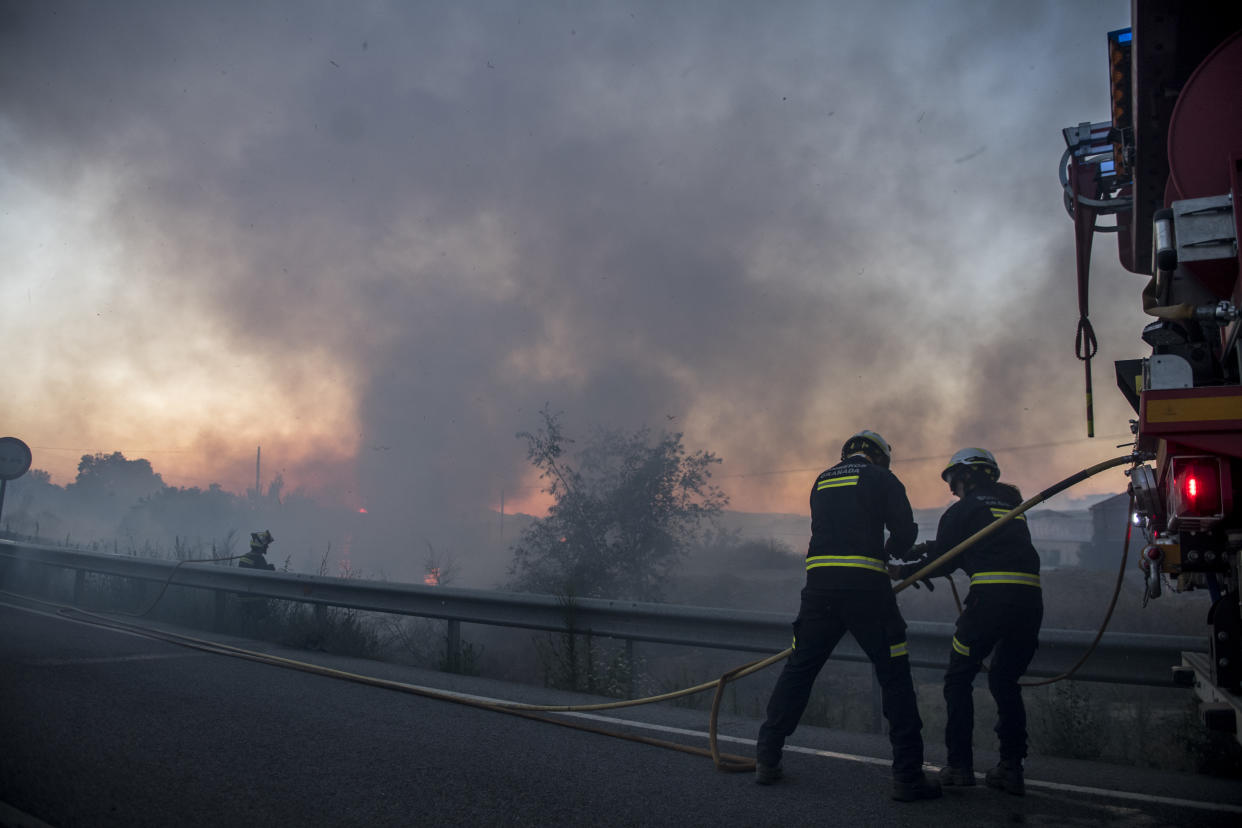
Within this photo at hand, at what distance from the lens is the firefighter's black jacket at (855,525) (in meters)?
3.71

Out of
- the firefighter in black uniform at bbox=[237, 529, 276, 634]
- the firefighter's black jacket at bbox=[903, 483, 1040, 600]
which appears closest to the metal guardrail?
the firefighter in black uniform at bbox=[237, 529, 276, 634]

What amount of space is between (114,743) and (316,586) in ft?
15.4

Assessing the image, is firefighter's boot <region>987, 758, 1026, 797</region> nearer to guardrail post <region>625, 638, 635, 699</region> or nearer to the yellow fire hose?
the yellow fire hose

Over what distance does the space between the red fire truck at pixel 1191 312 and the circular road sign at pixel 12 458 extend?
50.4 feet

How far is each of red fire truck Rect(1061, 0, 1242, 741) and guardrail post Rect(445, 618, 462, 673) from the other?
567 cm

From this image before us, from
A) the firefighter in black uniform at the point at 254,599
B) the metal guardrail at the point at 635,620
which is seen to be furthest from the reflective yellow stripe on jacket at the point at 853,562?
the firefighter in black uniform at the point at 254,599

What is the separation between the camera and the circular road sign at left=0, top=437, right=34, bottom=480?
1236 centimetres

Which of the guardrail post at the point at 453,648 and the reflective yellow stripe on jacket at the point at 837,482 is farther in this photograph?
the guardrail post at the point at 453,648

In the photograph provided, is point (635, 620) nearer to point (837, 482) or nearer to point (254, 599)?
point (837, 482)

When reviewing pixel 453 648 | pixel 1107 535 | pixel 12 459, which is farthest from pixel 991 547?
pixel 1107 535

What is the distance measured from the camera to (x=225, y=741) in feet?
12.6

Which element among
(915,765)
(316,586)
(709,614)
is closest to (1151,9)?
(915,765)

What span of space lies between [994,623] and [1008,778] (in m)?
0.73

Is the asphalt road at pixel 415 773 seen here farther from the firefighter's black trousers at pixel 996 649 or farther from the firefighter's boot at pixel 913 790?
the firefighter's black trousers at pixel 996 649
